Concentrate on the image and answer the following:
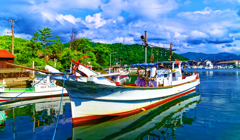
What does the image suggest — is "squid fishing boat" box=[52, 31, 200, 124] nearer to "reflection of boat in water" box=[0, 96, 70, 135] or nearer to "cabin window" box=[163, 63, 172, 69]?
"reflection of boat in water" box=[0, 96, 70, 135]

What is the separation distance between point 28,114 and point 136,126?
896 centimetres

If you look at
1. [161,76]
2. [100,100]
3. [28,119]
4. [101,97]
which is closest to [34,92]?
[28,119]

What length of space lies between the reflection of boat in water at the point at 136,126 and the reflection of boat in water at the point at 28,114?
2921 mm

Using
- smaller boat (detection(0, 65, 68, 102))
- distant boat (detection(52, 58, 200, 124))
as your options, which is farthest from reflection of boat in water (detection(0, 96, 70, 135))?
distant boat (detection(52, 58, 200, 124))

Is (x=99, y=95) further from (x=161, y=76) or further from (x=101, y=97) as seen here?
(x=161, y=76)

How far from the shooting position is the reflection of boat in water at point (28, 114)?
10116mm

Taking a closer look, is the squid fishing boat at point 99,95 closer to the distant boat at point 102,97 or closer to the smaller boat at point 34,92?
the distant boat at point 102,97

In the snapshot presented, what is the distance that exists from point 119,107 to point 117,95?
102 centimetres

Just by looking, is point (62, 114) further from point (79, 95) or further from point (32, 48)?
point (32, 48)

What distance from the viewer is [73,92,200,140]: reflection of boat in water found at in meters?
9.16

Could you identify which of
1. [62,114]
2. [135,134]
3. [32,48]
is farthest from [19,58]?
[135,134]

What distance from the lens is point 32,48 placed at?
120ft

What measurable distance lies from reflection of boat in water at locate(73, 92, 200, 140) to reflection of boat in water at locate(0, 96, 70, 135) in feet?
9.58

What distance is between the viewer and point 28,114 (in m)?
13.1
